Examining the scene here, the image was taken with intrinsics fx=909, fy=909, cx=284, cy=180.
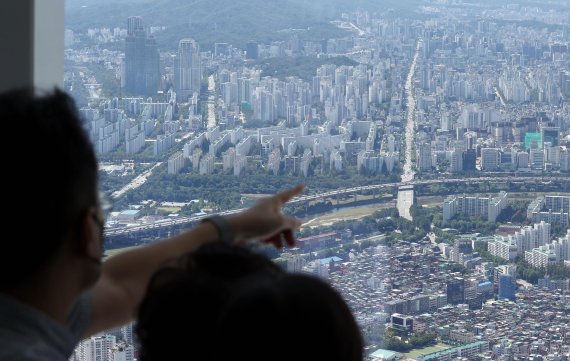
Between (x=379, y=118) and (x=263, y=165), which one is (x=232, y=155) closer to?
(x=263, y=165)

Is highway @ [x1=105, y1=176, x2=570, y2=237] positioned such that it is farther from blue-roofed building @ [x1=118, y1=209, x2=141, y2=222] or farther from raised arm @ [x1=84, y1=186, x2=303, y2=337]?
raised arm @ [x1=84, y1=186, x2=303, y2=337]

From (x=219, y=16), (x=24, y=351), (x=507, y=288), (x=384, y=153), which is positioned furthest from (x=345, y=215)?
(x=24, y=351)

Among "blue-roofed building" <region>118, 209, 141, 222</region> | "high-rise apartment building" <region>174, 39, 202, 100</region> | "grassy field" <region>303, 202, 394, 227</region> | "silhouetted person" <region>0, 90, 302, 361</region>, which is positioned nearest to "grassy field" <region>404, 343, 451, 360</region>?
"grassy field" <region>303, 202, 394, 227</region>

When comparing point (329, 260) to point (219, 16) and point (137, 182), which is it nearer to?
point (137, 182)

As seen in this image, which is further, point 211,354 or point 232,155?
point 232,155

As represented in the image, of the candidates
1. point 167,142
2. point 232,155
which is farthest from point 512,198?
point 167,142

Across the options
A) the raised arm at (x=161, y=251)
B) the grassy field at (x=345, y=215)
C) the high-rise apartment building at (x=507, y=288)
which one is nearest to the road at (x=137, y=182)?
the grassy field at (x=345, y=215)

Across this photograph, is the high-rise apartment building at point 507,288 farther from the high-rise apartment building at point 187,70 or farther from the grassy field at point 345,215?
the high-rise apartment building at point 187,70
